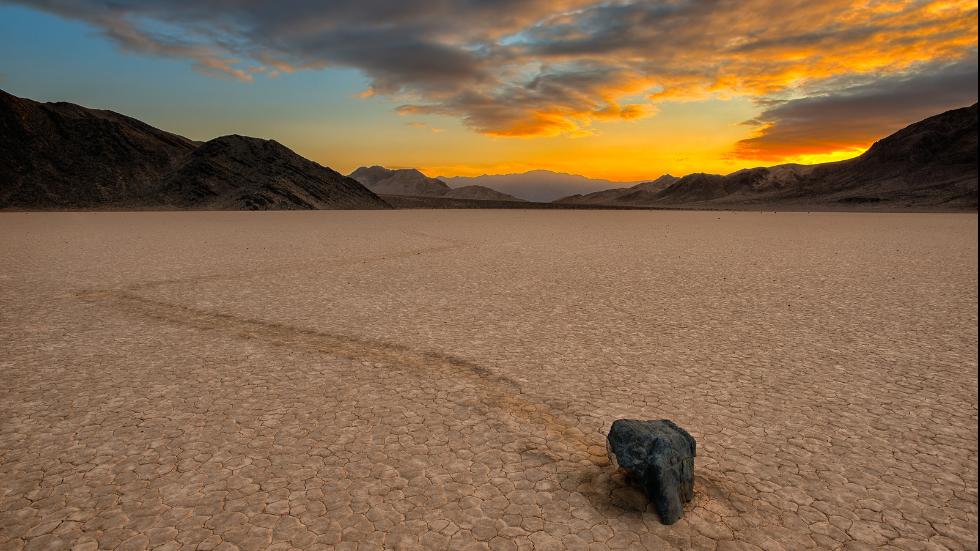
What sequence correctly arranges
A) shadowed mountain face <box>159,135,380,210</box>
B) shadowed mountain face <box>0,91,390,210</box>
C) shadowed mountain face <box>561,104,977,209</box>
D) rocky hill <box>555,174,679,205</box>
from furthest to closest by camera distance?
rocky hill <box>555,174,679,205</box> < shadowed mountain face <box>561,104,977,209</box> < shadowed mountain face <box>159,135,380,210</box> < shadowed mountain face <box>0,91,390,210</box>

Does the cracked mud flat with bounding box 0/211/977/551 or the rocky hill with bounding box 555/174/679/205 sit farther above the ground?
the rocky hill with bounding box 555/174/679/205

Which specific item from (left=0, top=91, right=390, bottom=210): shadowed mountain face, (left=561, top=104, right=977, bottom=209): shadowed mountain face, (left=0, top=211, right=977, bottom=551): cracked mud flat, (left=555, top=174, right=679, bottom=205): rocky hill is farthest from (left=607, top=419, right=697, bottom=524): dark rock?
(left=555, top=174, right=679, bottom=205): rocky hill

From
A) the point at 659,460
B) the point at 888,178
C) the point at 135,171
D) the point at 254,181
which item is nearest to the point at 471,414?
the point at 659,460

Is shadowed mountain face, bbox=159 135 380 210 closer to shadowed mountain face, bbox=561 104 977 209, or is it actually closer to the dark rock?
the dark rock

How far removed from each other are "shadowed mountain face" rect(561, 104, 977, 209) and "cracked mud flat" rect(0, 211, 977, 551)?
85691mm

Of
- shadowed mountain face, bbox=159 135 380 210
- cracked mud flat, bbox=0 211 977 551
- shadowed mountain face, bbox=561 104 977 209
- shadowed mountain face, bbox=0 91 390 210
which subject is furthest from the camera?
shadowed mountain face, bbox=561 104 977 209

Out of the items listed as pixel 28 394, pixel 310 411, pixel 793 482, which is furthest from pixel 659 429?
pixel 28 394

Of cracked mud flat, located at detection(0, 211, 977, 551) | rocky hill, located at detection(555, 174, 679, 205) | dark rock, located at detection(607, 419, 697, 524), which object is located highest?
rocky hill, located at detection(555, 174, 679, 205)

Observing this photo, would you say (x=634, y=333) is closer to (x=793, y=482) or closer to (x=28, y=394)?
(x=793, y=482)

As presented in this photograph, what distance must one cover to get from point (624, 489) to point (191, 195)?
73.2m

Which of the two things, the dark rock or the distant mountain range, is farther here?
the distant mountain range

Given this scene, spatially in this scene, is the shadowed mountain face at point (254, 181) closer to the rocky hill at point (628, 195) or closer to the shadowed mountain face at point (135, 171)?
the shadowed mountain face at point (135, 171)

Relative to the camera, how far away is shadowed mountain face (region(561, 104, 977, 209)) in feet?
283

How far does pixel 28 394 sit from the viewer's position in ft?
16.5
